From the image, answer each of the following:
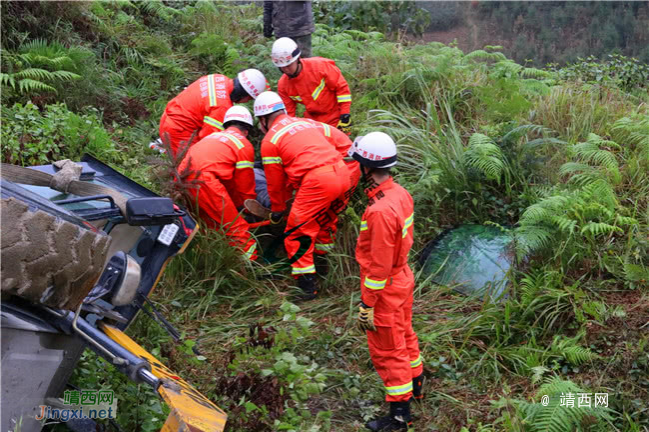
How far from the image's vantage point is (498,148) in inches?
254

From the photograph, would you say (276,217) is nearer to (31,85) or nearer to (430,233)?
(430,233)

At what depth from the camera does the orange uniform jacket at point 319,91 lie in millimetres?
7184

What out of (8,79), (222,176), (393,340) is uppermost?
(8,79)

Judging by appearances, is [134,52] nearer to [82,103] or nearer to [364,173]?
[82,103]

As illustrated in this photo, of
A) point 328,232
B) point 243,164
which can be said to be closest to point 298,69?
point 243,164

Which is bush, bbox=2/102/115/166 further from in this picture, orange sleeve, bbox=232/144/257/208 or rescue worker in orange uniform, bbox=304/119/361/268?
rescue worker in orange uniform, bbox=304/119/361/268

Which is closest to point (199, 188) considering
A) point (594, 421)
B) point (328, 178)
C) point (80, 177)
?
point (328, 178)

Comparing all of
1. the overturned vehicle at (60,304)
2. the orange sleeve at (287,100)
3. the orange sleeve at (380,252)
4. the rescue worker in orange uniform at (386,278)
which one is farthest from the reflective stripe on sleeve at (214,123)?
the overturned vehicle at (60,304)

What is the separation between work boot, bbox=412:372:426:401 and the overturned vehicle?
76.1 inches

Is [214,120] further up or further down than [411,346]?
further up

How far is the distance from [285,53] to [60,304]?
4.90 metres

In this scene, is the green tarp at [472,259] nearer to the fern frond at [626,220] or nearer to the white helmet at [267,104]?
the fern frond at [626,220]

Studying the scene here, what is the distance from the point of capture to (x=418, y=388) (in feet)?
15.2

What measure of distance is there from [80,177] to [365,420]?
8.30 feet
